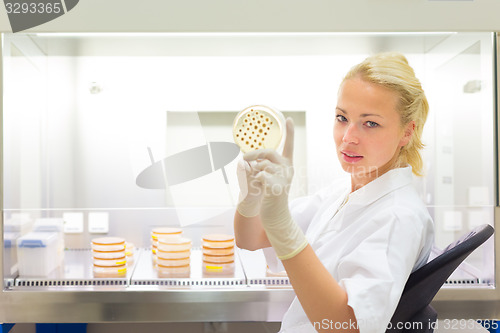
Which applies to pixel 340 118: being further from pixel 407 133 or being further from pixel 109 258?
pixel 109 258

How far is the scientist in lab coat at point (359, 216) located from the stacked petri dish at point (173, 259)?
0.24 meters

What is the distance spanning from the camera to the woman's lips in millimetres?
1036

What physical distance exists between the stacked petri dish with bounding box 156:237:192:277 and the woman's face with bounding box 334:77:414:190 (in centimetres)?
60

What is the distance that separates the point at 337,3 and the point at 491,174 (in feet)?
2.12

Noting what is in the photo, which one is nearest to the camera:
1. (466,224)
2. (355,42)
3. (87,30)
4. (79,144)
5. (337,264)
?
(337,264)

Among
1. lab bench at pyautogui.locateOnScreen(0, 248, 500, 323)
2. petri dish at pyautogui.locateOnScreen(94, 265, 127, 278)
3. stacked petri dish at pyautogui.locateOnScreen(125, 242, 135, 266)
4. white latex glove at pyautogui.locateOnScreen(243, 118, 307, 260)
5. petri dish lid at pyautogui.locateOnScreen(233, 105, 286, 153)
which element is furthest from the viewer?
stacked petri dish at pyautogui.locateOnScreen(125, 242, 135, 266)

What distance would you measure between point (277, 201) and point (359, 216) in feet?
0.95

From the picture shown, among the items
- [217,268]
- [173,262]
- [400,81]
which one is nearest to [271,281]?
[217,268]

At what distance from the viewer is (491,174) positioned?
126cm

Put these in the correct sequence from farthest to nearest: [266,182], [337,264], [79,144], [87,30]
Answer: [79,144] < [87,30] < [337,264] < [266,182]

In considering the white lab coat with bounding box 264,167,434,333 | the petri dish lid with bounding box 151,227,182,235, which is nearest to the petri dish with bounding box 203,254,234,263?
the petri dish lid with bounding box 151,227,182,235

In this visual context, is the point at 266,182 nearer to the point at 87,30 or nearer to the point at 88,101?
the point at 87,30

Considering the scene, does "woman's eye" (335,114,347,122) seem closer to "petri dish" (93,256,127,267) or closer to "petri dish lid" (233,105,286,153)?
"petri dish lid" (233,105,286,153)

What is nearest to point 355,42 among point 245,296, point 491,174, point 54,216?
point 491,174
